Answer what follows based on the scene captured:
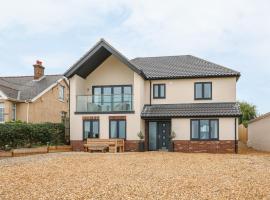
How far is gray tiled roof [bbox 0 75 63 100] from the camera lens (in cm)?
3709

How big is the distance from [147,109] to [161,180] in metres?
17.0

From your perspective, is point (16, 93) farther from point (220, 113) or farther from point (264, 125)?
point (264, 125)

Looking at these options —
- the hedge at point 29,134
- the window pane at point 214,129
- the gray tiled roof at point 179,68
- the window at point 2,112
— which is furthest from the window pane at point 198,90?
the window at point 2,112

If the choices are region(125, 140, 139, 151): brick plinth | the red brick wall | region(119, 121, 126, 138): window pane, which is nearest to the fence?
the red brick wall

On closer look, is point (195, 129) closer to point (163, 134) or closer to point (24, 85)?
point (163, 134)

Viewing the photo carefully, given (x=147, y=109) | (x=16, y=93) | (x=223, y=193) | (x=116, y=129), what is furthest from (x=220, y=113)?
(x=16, y=93)

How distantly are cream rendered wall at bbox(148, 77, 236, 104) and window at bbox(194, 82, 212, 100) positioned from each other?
243 millimetres

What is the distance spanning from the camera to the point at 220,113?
28.4 m

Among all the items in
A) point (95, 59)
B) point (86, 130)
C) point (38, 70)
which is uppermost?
point (38, 70)

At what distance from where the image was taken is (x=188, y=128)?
29.3m

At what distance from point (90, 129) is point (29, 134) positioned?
488cm

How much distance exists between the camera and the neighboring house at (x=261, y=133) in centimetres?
3216

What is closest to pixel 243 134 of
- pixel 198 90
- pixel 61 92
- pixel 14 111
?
pixel 198 90

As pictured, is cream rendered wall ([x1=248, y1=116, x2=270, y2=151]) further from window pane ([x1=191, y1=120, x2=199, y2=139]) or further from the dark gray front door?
the dark gray front door
